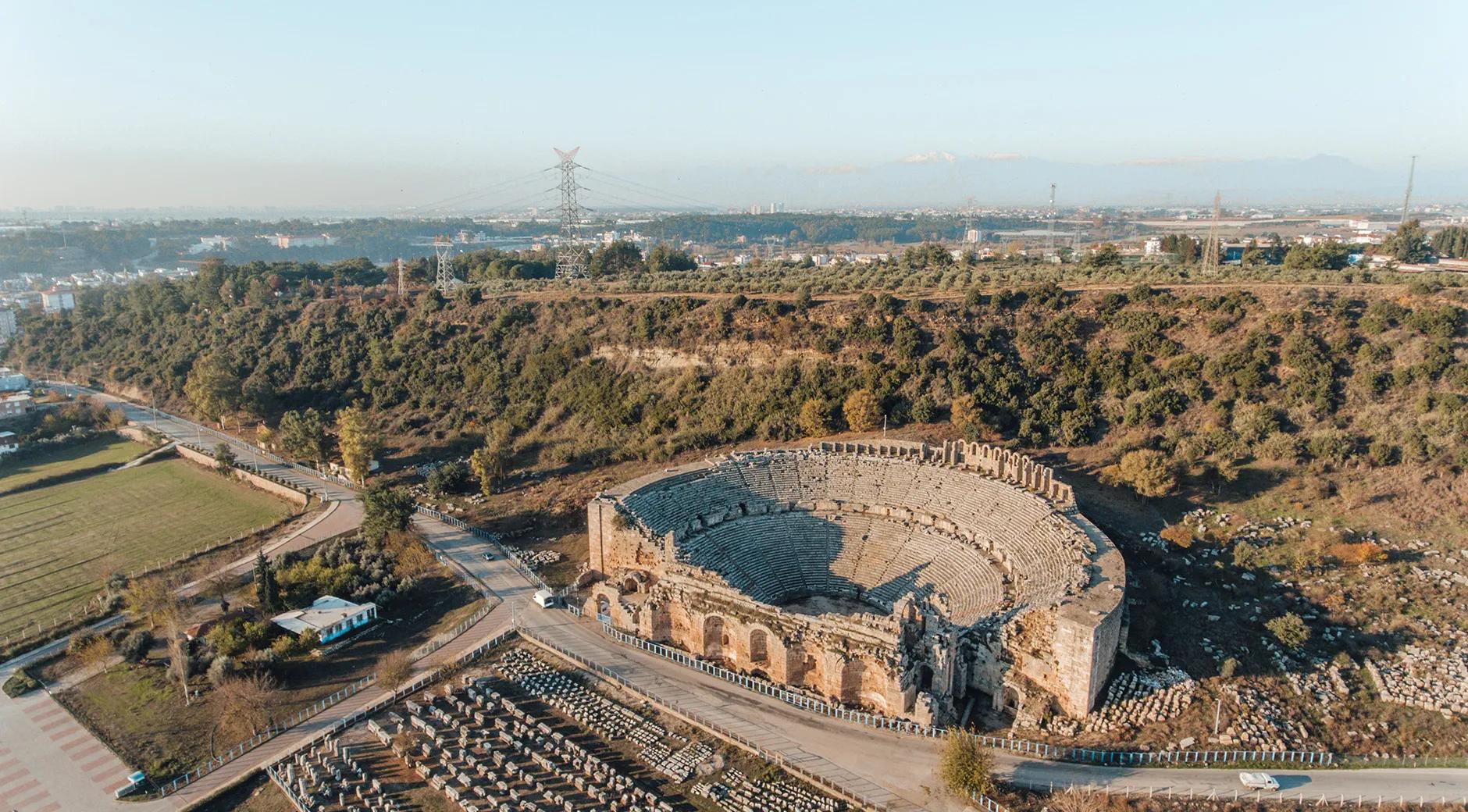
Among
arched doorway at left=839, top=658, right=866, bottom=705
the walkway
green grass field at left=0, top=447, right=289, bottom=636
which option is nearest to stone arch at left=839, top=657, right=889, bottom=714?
arched doorway at left=839, top=658, right=866, bottom=705

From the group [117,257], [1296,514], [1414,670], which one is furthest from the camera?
[117,257]

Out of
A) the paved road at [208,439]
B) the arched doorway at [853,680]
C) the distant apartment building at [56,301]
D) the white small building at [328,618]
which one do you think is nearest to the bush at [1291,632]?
the arched doorway at [853,680]

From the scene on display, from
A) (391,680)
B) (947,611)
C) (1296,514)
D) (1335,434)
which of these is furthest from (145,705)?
(1335,434)

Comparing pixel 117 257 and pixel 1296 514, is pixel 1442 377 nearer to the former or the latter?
pixel 1296 514

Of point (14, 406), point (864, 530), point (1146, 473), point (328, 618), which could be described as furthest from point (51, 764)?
point (14, 406)

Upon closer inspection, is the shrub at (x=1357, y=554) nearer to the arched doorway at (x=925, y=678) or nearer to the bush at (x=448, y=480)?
the arched doorway at (x=925, y=678)

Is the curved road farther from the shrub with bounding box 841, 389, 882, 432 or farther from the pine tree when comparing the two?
the shrub with bounding box 841, 389, 882, 432

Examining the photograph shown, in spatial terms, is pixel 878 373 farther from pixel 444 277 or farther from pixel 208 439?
pixel 444 277
